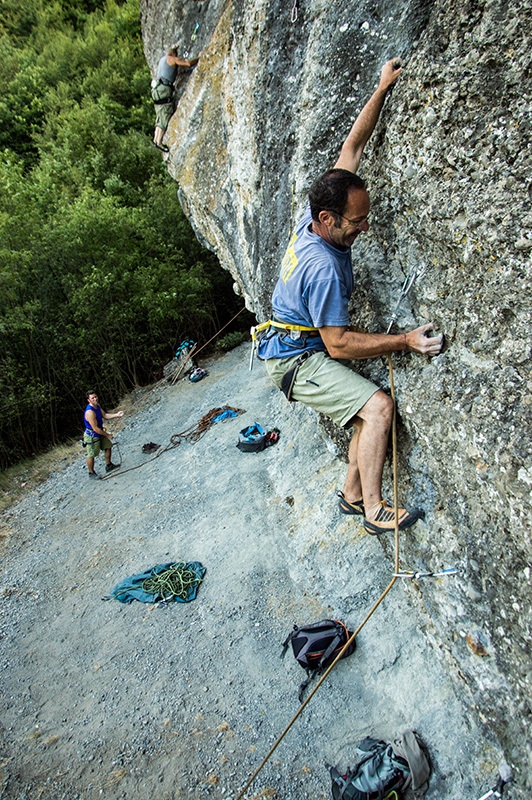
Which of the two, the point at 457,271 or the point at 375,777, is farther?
the point at 375,777

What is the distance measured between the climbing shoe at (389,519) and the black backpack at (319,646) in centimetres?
169

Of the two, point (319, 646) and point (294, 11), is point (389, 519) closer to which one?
point (319, 646)

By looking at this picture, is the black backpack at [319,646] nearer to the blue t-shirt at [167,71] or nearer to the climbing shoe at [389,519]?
the climbing shoe at [389,519]

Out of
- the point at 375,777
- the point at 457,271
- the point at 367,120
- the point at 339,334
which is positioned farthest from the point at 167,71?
the point at 375,777

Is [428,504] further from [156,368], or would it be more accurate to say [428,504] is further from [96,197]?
[96,197]

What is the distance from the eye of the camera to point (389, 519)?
386cm

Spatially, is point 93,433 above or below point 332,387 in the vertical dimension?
below

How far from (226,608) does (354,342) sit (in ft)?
13.0

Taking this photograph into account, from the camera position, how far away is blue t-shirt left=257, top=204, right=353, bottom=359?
11.5 feet

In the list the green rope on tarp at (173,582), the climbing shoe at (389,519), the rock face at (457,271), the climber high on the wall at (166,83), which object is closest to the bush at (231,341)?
the climber high on the wall at (166,83)

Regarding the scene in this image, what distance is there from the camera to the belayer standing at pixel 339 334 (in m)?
3.49

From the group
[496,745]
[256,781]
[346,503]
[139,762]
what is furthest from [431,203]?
[139,762]

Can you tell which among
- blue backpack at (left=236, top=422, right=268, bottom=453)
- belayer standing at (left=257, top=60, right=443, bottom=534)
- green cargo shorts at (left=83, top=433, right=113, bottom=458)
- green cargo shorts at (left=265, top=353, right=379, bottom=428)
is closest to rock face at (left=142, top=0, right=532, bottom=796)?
belayer standing at (left=257, top=60, right=443, bottom=534)

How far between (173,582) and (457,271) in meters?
5.18
